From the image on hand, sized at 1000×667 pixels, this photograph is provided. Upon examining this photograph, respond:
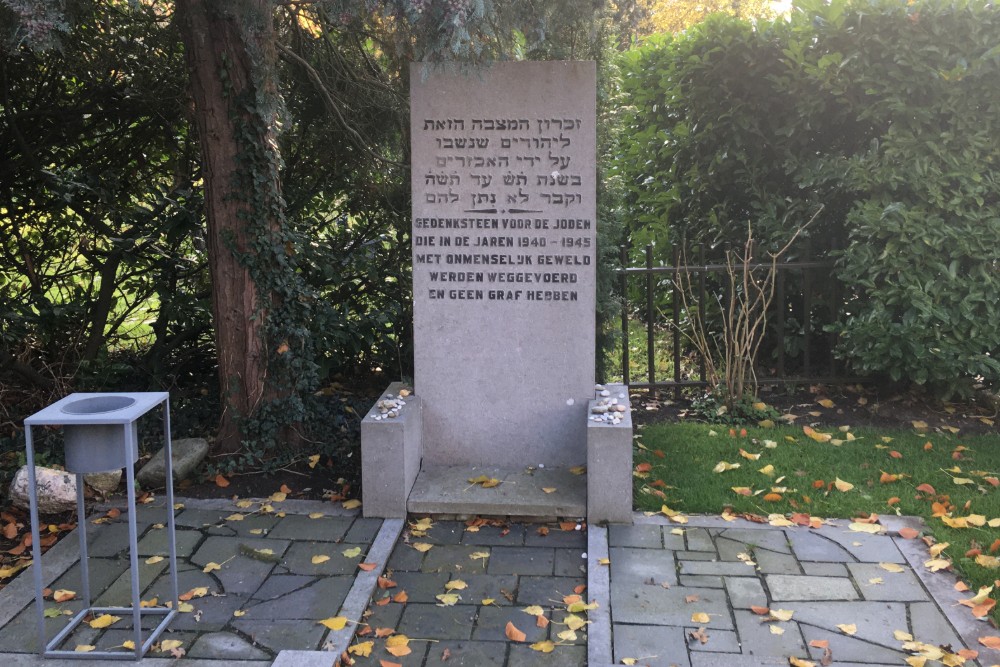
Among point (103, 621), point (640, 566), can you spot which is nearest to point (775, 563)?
point (640, 566)

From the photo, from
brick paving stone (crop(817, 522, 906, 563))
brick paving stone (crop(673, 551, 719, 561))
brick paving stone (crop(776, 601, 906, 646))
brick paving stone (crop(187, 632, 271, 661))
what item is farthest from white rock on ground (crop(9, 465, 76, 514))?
brick paving stone (crop(817, 522, 906, 563))

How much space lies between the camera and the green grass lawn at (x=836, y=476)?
463 centimetres

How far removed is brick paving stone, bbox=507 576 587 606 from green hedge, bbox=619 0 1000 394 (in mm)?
3341

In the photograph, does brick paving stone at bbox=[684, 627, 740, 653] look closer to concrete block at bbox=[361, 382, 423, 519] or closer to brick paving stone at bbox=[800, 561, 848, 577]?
brick paving stone at bbox=[800, 561, 848, 577]

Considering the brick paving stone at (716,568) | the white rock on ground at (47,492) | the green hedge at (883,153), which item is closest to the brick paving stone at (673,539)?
the brick paving stone at (716,568)

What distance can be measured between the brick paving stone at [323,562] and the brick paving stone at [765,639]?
177 cm

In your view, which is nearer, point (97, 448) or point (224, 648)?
point (97, 448)

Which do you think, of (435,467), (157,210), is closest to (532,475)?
(435,467)

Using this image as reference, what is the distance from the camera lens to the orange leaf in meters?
3.53

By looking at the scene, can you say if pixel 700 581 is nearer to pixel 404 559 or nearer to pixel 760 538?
pixel 760 538

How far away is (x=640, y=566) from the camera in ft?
13.7

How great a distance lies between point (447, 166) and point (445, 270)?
0.59 meters

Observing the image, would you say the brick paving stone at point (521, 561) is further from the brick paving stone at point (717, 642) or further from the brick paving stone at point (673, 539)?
the brick paving stone at point (717, 642)

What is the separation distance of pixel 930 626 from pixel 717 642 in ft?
2.91
